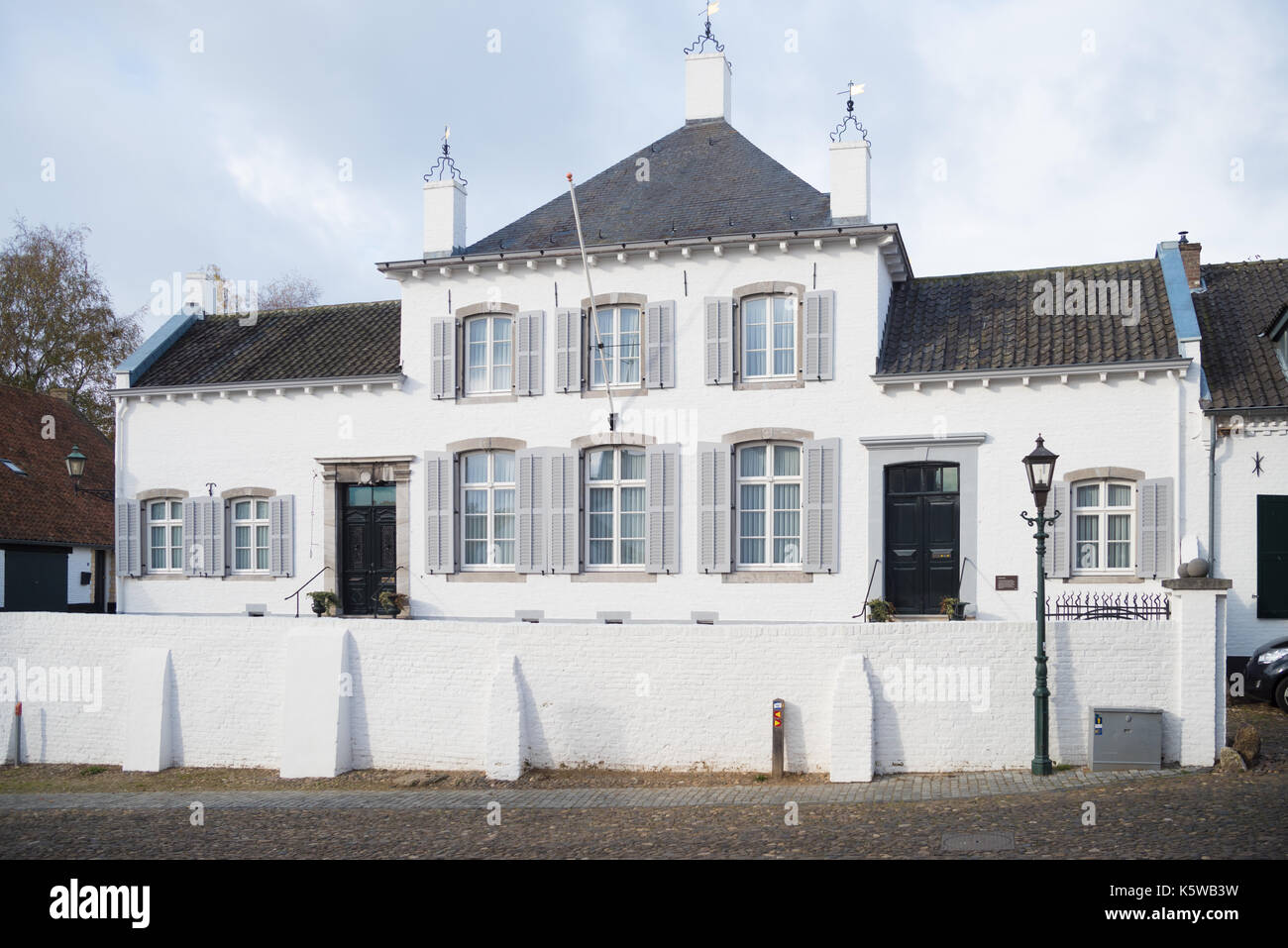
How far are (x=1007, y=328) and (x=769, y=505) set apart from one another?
15.1 ft

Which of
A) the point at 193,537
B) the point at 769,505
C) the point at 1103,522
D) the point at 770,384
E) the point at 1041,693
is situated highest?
the point at 770,384

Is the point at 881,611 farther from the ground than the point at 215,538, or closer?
closer

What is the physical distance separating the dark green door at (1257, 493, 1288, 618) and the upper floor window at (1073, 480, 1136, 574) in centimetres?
172

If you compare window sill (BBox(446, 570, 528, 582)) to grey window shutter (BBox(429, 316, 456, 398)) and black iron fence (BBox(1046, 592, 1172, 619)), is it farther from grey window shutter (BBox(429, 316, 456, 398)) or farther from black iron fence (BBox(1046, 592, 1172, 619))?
black iron fence (BBox(1046, 592, 1172, 619))

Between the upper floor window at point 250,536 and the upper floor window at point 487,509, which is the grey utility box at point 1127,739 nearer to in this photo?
the upper floor window at point 487,509

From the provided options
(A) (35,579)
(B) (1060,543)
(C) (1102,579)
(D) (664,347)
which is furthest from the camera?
(A) (35,579)

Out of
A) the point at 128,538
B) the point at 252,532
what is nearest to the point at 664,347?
the point at 252,532

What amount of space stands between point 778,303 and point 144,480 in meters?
12.1

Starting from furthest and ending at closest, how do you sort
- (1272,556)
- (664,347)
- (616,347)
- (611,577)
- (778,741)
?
(616,347), (664,347), (611,577), (1272,556), (778,741)

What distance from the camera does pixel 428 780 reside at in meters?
14.1

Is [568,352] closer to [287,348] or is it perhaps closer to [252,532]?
[287,348]

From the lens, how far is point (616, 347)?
65.5 ft

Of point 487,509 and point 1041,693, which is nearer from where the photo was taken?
point 1041,693

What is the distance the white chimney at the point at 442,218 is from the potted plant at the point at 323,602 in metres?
6.15
